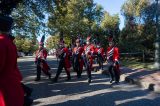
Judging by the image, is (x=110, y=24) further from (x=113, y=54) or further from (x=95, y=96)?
→ (x=95, y=96)

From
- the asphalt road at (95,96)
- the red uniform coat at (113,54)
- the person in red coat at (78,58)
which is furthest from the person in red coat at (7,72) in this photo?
the person in red coat at (78,58)

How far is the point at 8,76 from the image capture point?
174 inches

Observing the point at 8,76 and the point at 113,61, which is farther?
the point at 113,61

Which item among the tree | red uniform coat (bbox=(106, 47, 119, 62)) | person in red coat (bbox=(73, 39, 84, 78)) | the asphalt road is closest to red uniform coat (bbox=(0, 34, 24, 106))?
the asphalt road

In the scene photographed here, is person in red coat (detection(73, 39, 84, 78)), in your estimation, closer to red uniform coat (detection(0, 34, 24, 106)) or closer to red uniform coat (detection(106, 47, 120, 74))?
red uniform coat (detection(106, 47, 120, 74))

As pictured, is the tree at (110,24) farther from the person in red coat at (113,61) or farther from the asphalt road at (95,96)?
the asphalt road at (95,96)

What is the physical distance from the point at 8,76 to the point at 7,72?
0.16 ft

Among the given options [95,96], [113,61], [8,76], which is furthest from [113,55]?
[8,76]

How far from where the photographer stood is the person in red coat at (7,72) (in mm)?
4367

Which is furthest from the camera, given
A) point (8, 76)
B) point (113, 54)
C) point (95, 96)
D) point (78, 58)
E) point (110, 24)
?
point (110, 24)

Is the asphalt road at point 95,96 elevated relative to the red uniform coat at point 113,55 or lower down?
lower down

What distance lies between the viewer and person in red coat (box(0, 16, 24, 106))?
172 inches

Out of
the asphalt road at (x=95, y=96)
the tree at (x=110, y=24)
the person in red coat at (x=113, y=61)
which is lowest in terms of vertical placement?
the asphalt road at (x=95, y=96)

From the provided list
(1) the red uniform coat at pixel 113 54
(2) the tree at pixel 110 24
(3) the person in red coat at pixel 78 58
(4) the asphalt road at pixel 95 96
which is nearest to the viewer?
(4) the asphalt road at pixel 95 96
